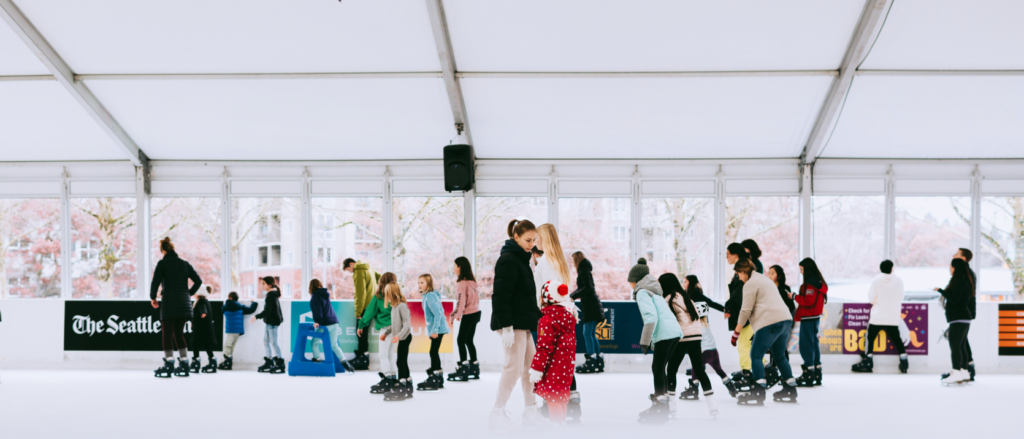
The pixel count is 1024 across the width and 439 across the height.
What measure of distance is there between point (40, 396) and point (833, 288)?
9.39 meters

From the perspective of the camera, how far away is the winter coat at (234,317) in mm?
8766

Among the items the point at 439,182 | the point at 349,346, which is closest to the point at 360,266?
the point at 349,346

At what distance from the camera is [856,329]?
337 inches

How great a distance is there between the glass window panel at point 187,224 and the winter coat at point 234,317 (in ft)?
5.08

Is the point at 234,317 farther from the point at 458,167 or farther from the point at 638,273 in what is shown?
the point at 638,273

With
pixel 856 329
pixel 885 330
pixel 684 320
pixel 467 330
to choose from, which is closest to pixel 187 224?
pixel 467 330

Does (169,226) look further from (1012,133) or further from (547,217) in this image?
(1012,133)

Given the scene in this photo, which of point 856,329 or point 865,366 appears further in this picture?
point 856,329

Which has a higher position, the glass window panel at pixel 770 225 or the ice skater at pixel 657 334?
the glass window panel at pixel 770 225

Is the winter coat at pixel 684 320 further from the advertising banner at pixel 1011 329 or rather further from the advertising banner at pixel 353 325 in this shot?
the advertising banner at pixel 1011 329

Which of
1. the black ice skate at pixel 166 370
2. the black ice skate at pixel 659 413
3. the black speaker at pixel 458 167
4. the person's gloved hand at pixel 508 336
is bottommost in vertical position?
the black ice skate at pixel 166 370

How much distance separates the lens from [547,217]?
9.82m

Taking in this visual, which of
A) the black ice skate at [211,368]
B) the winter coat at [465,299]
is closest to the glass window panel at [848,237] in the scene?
the winter coat at [465,299]

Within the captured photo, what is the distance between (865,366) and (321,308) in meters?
6.58
